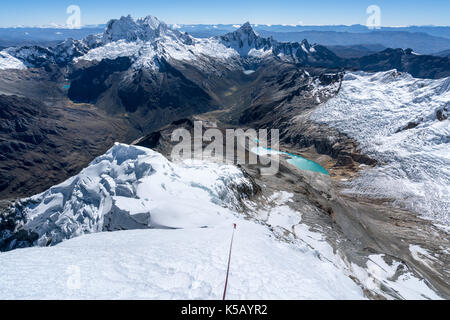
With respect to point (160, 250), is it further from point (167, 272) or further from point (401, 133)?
point (401, 133)

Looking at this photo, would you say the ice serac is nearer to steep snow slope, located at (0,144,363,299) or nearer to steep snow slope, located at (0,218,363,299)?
steep snow slope, located at (0,144,363,299)

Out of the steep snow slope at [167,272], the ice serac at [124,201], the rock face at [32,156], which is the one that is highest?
the steep snow slope at [167,272]

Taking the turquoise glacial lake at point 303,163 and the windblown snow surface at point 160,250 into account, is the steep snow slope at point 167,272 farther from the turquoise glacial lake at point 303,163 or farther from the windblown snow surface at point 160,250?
the turquoise glacial lake at point 303,163

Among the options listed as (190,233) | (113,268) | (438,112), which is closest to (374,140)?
(438,112)

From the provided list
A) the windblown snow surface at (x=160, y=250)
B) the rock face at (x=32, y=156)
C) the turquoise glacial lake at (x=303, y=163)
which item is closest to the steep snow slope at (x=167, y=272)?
the windblown snow surface at (x=160, y=250)

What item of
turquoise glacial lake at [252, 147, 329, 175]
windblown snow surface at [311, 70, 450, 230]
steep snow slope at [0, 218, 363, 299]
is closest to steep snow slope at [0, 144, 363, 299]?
steep snow slope at [0, 218, 363, 299]

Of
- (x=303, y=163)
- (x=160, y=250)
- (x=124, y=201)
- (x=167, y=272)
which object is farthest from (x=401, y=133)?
(x=167, y=272)

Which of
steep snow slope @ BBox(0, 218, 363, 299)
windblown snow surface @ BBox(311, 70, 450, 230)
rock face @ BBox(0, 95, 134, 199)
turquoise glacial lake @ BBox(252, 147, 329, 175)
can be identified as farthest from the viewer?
rock face @ BBox(0, 95, 134, 199)
